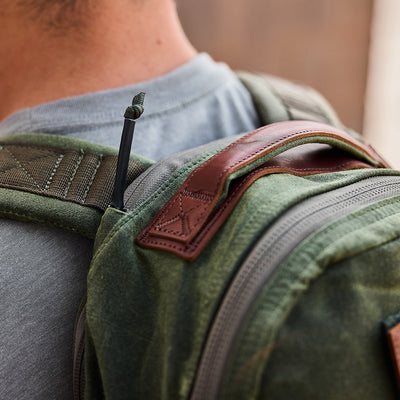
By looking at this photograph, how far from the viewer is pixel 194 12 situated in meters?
1.83

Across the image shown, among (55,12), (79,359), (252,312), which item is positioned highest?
(55,12)

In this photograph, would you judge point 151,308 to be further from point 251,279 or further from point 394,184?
point 394,184

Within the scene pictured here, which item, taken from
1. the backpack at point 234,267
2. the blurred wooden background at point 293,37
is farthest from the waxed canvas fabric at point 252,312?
the blurred wooden background at point 293,37

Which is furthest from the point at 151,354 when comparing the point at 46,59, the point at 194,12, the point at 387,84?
the point at 387,84

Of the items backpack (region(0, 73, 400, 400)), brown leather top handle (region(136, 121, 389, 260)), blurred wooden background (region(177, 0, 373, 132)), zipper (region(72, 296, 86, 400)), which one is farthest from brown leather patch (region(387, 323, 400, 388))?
blurred wooden background (region(177, 0, 373, 132))

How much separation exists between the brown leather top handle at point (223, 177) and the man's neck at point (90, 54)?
10.8 inches

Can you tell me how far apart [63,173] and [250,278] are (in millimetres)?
251

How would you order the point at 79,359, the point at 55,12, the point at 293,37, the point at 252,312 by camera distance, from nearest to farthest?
the point at 252,312, the point at 79,359, the point at 55,12, the point at 293,37

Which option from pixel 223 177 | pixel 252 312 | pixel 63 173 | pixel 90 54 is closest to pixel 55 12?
pixel 90 54

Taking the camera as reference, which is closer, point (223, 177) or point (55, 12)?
A: point (223, 177)

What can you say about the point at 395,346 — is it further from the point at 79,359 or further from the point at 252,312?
the point at 79,359

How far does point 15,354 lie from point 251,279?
256mm

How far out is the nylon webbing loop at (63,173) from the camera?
1.60 feet

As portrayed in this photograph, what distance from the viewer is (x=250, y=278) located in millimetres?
351
